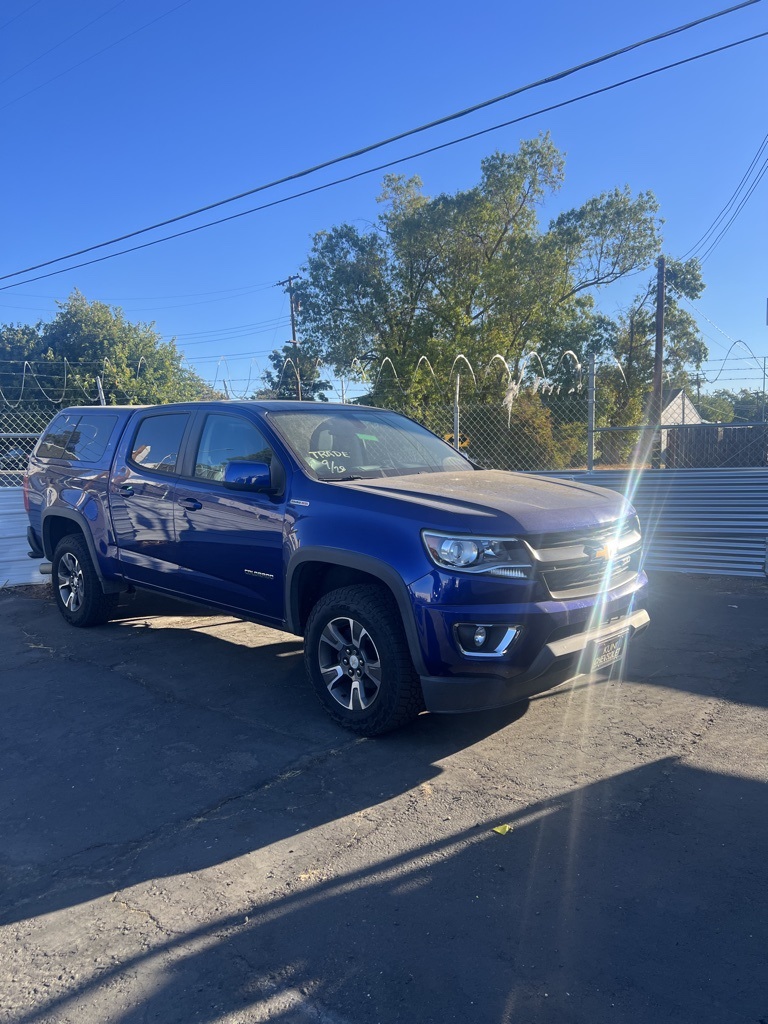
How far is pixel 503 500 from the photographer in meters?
4.11

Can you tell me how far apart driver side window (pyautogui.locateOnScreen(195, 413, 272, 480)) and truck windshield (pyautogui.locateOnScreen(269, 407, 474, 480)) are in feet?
0.59

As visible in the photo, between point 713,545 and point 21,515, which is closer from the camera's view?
point 713,545

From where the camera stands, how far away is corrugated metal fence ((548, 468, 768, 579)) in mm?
8016

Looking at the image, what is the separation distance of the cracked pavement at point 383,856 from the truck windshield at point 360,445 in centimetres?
155

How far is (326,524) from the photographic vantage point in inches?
166

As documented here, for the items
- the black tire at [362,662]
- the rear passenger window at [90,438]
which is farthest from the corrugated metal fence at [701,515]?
the black tire at [362,662]

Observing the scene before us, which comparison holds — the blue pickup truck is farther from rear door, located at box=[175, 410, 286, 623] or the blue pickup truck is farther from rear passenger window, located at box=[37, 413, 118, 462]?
rear passenger window, located at box=[37, 413, 118, 462]

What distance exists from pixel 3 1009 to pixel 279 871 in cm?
101

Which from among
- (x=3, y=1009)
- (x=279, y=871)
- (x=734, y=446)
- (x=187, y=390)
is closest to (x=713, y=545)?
(x=279, y=871)

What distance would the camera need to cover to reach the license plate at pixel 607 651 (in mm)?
3920

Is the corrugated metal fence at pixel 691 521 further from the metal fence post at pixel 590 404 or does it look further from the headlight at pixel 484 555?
the headlight at pixel 484 555

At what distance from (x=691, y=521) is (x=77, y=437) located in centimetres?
665

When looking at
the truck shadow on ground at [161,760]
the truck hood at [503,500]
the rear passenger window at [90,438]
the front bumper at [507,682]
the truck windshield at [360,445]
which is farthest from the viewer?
the rear passenger window at [90,438]

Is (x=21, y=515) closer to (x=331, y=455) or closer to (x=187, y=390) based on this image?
(x=331, y=455)
